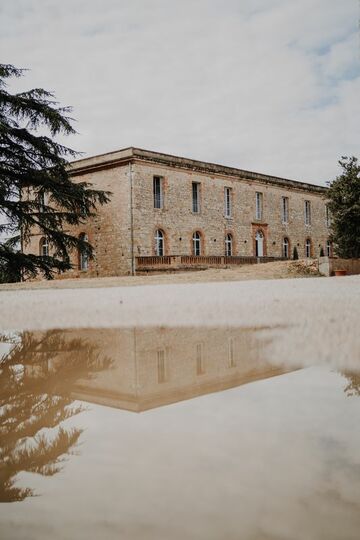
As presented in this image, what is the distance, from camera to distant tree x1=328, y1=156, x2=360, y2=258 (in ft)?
99.3

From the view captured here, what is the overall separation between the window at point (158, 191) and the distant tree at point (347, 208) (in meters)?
9.67

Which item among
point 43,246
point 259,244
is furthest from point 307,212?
point 43,246

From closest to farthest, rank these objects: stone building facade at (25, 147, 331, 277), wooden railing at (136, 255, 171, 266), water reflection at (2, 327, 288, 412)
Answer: water reflection at (2, 327, 288, 412), wooden railing at (136, 255, 171, 266), stone building facade at (25, 147, 331, 277)

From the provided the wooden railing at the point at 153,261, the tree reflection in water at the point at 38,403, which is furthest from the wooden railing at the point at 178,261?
the tree reflection in water at the point at 38,403

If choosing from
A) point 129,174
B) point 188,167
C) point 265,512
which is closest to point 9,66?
point 129,174

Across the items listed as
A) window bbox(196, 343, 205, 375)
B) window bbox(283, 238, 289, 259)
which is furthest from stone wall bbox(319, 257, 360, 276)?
window bbox(196, 343, 205, 375)

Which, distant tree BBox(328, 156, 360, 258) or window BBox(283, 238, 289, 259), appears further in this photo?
window BBox(283, 238, 289, 259)

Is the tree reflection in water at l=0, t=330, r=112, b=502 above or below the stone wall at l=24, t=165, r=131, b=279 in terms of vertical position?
below

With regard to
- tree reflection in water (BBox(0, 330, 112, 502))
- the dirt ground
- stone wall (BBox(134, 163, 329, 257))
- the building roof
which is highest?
the building roof

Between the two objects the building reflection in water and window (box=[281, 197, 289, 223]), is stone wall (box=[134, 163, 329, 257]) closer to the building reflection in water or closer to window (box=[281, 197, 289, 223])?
window (box=[281, 197, 289, 223])

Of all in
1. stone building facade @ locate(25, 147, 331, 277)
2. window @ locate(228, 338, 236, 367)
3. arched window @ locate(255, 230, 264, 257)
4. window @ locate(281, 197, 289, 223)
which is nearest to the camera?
window @ locate(228, 338, 236, 367)

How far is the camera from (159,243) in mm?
33125

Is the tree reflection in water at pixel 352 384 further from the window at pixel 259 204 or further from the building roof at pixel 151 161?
the window at pixel 259 204

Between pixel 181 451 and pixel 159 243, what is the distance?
103 feet
